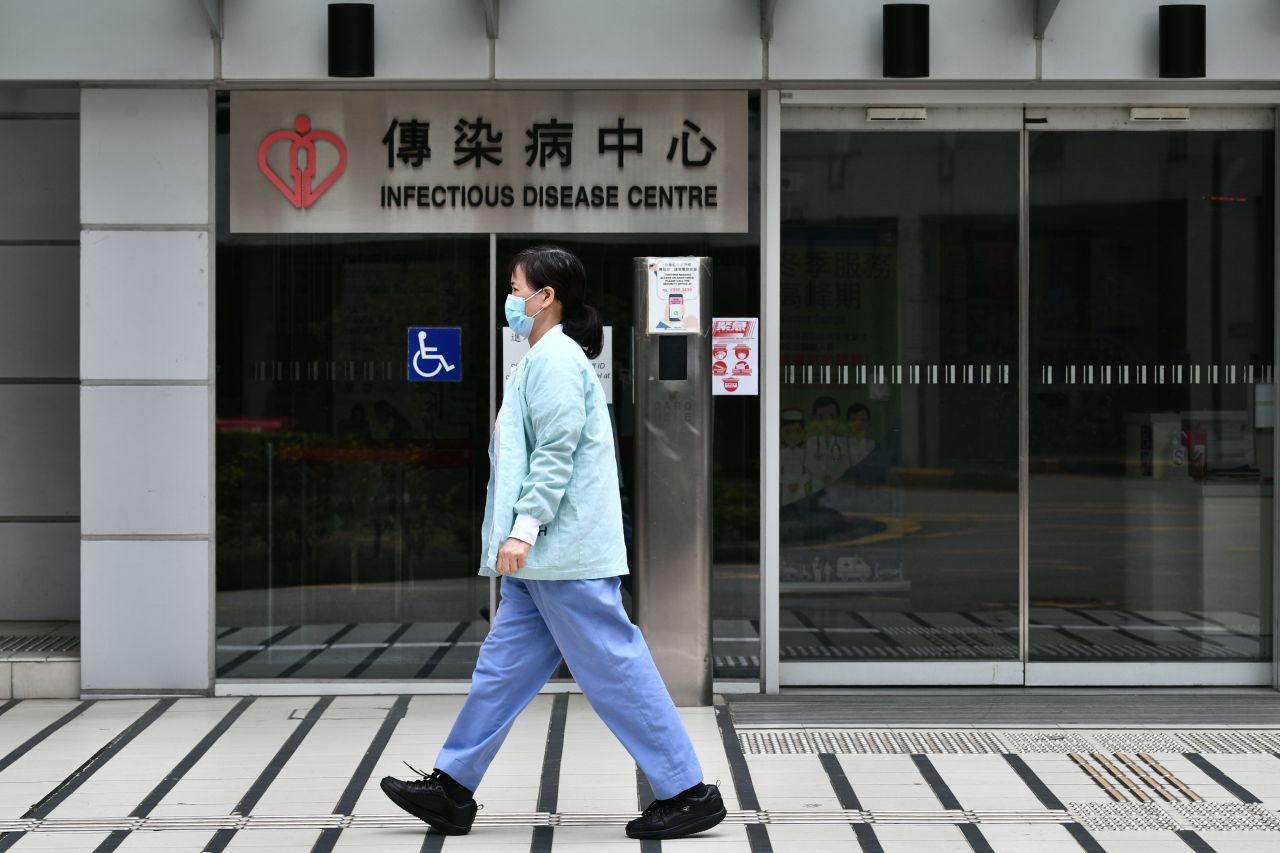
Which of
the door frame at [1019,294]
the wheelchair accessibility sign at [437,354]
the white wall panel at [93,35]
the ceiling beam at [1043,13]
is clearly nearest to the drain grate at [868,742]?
the door frame at [1019,294]

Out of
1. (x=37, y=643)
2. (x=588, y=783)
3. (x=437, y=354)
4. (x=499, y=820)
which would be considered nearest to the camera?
(x=499, y=820)

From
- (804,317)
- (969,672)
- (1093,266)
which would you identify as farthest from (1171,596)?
(804,317)

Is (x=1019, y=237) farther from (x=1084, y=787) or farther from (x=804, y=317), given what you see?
(x=1084, y=787)

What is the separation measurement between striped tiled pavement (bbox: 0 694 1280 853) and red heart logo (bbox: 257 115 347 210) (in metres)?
2.35

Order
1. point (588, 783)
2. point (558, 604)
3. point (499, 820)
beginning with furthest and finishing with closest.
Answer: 1. point (588, 783)
2. point (499, 820)
3. point (558, 604)

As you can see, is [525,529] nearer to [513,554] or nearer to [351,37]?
[513,554]

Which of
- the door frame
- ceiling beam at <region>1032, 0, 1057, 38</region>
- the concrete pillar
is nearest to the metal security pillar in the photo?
the door frame

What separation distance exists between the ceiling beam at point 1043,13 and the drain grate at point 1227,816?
3467 mm

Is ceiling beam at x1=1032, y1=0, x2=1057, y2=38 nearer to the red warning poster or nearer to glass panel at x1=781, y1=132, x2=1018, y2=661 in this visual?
glass panel at x1=781, y1=132, x2=1018, y2=661

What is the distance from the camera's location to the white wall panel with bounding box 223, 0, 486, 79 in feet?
22.9

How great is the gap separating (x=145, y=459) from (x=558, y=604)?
3100 mm

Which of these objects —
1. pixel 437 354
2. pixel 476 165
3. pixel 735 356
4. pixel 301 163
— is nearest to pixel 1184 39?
pixel 735 356

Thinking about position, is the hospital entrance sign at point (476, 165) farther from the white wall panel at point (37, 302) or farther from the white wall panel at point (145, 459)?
the white wall panel at point (37, 302)

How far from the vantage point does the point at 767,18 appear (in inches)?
271
